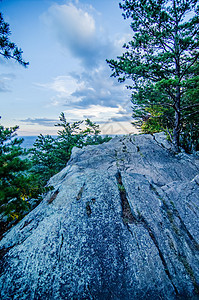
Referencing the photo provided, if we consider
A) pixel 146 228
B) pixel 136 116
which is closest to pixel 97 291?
pixel 146 228

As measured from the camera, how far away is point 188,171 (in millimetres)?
7426

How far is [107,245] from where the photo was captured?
3238 mm

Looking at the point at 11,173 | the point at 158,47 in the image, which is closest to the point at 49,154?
the point at 11,173

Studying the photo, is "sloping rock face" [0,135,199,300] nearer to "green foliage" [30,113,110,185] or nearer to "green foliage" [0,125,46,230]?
"green foliage" [0,125,46,230]

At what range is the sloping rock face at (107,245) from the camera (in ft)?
8.79

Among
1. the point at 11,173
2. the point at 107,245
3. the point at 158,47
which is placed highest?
the point at 158,47

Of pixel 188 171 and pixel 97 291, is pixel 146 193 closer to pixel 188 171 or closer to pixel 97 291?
pixel 97 291

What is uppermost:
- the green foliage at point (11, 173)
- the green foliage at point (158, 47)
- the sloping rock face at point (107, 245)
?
the green foliage at point (158, 47)

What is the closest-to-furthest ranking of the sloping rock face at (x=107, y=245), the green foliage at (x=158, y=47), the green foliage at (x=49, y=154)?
the sloping rock face at (x=107, y=245)
the green foliage at (x=158, y=47)
the green foliage at (x=49, y=154)

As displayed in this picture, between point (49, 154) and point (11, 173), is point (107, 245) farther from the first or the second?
point (49, 154)

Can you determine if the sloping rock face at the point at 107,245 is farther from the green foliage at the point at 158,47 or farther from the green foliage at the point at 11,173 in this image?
the green foliage at the point at 158,47

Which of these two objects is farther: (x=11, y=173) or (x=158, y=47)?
(x=158, y=47)

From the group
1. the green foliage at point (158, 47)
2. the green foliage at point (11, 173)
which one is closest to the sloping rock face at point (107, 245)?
the green foliage at point (11, 173)

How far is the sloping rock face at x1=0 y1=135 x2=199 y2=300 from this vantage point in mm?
2678
